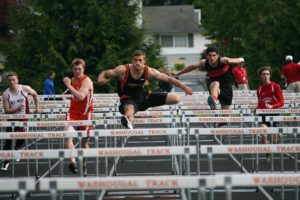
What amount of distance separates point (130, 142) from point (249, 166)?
5.22 metres

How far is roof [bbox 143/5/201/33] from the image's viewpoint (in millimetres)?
79938

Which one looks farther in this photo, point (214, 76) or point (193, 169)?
point (214, 76)

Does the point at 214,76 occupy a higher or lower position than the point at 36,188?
higher

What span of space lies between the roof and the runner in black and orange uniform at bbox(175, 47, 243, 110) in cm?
6487

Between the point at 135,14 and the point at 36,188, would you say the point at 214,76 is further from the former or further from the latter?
the point at 135,14

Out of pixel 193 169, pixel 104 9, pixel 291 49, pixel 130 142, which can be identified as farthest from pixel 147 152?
pixel 104 9

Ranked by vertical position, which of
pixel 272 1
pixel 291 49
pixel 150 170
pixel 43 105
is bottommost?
pixel 150 170

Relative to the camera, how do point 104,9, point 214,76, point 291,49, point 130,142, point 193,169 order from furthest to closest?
point 104,9 → point 291,49 → point 130,142 → point 214,76 → point 193,169

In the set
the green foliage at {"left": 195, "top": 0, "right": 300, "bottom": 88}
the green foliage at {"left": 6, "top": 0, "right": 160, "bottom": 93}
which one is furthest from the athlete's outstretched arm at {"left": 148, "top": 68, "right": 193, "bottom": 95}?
the green foliage at {"left": 6, "top": 0, "right": 160, "bottom": 93}

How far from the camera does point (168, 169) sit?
500 inches

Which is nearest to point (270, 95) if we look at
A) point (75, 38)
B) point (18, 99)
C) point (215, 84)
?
point (215, 84)

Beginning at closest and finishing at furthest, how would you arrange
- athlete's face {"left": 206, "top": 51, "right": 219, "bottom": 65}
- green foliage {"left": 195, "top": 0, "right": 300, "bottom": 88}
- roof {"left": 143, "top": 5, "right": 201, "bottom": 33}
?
athlete's face {"left": 206, "top": 51, "right": 219, "bottom": 65} < green foliage {"left": 195, "top": 0, "right": 300, "bottom": 88} < roof {"left": 143, "top": 5, "right": 201, "bottom": 33}

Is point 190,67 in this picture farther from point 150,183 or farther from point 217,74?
point 150,183

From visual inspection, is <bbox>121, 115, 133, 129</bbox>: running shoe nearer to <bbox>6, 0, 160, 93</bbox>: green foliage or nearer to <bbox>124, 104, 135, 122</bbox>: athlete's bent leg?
<bbox>124, 104, 135, 122</bbox>: athlete's bent leg
